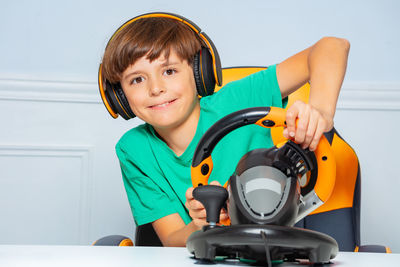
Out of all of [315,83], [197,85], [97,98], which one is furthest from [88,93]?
[315,83]

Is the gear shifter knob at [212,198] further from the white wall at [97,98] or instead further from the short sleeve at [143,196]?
the white wall at [97,98]

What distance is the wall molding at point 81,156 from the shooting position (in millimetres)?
1650

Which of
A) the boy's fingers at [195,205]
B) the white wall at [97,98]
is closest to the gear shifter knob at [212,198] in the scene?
the boy's fingers at [195,205]

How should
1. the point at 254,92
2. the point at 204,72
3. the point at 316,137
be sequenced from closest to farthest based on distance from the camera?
1. the point at 316,137
2. the point at 204,72
3. the point at 254,92

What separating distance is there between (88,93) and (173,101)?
67cm

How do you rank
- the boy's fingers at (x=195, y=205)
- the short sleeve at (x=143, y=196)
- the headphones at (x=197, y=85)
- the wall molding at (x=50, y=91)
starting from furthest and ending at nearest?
the wall molding at (x=50, y=91) < the short sleeve at (x=143, y=196) < the headphones at (x=197, y=85) < the boy's fingers at (x=195, y=205)

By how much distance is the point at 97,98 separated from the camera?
1646 millimetres

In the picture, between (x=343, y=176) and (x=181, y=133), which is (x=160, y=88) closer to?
(x=181, y=133)

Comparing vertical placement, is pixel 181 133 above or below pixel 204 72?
below

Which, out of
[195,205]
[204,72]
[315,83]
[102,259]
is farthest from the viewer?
[204,72]

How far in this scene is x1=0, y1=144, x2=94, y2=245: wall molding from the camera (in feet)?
5.41

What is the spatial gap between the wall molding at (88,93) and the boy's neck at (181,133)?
1.87ft

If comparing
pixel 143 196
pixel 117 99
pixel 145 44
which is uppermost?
pixel 145 44

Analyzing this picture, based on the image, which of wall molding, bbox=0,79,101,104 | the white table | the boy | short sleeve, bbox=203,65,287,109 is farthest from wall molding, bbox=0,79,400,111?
the white table
